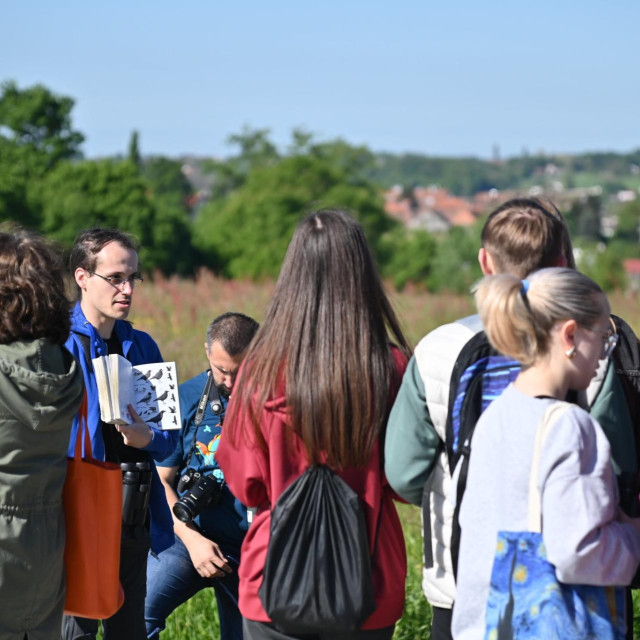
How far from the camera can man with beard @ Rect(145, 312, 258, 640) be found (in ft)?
12.3

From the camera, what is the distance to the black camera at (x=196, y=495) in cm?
367

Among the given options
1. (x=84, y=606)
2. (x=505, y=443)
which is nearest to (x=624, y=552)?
(x=505, y=443)

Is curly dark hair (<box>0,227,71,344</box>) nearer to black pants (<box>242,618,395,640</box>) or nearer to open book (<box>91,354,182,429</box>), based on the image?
open book (<box>91,354,182,429</box>)

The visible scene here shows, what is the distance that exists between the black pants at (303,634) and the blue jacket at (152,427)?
100cm

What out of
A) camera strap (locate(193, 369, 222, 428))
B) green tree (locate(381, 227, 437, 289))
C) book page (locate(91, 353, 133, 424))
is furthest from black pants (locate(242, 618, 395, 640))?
green tree (locate(381, 227, 437, 289))

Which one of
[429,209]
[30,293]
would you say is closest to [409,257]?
[30,293]

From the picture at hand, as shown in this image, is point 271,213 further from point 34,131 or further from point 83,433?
point 83,433

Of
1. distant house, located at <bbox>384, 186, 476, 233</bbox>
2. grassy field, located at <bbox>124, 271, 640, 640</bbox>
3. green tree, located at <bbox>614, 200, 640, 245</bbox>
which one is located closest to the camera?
grassy field, located at <bbox>124, 271, 640, 640</bbox>

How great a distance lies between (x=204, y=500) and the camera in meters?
3.69

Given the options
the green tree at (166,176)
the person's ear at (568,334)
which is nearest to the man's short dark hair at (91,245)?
the person's ear at (568,334)

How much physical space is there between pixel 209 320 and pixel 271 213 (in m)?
53.2

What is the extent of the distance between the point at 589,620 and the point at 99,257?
230cm

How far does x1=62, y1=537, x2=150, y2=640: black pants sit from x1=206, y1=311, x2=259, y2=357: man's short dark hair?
2.50 feet

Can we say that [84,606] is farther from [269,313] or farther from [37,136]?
[37,136]
